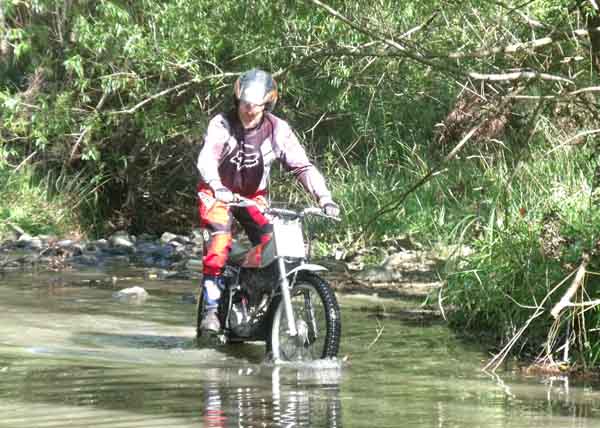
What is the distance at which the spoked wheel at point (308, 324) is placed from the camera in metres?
8.02

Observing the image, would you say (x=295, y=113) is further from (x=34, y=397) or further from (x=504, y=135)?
(x=34, y=397)

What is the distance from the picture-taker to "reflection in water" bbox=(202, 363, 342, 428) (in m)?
6.05

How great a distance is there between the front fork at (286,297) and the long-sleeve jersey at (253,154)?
67 centimetres

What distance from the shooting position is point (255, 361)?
27.9 ft

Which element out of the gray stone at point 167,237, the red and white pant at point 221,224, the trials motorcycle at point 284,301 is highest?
the gray stone at point 167,237

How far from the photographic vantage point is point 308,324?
8.25 meters

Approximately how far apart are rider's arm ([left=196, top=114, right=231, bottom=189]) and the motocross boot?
0.83m

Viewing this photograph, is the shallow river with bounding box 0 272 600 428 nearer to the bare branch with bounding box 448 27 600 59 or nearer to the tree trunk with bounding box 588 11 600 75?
the bare branch with bounding box 448 27 600 59

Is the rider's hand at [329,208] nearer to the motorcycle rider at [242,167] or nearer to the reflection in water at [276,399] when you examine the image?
the motorcycle rider at [242,167]

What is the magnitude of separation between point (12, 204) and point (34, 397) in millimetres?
11951

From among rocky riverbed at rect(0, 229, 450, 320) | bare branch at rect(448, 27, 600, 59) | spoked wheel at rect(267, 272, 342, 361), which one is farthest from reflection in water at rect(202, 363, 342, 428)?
rocky riverbed at rect(0, 229, 450, 320)

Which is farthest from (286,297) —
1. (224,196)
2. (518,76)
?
(518,76)

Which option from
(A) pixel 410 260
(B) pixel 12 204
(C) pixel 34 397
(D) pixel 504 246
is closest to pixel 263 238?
(D) pixel 504 246

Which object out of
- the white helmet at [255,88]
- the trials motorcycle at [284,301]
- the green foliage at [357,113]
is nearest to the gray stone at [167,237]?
the green foliage at [357,113]
